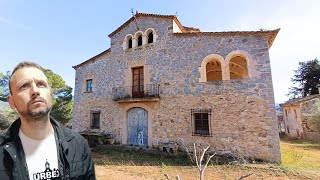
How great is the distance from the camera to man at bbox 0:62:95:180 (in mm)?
1481

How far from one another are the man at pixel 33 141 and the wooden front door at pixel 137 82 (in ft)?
35.8

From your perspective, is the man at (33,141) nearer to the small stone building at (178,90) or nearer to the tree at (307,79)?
the small stone building at (178,90)

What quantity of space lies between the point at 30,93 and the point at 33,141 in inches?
15.6

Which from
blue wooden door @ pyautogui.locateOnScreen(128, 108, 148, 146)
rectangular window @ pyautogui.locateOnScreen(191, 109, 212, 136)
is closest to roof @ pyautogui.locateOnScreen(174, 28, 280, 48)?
rectangular window @ pyautogui.locateOnScreen(191, 109, 212, 136)

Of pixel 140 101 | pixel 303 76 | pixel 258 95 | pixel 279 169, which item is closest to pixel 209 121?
pixel 258 95

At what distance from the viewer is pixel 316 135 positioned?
17281 mm

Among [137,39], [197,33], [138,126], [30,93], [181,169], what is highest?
[137,39]

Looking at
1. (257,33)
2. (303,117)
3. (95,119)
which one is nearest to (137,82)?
(95,119)

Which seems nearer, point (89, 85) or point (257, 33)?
point (257, 33)

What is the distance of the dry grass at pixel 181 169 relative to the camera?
24.0ft

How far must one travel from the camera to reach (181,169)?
8328 mm

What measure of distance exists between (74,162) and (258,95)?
31.0 feet

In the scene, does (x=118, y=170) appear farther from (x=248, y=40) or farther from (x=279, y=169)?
(x=248, y=40)

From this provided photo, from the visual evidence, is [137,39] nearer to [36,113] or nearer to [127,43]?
[127,43]
